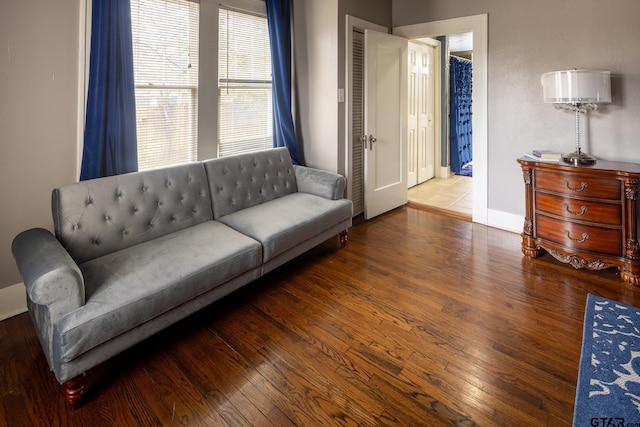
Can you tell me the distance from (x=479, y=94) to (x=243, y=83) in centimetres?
237

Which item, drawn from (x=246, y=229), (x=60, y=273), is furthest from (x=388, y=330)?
(x=60, y=273)

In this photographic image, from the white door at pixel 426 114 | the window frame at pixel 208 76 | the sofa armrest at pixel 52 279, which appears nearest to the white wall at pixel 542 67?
the white door at pixel 426 114

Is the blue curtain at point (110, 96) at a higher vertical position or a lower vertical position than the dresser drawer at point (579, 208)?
higher

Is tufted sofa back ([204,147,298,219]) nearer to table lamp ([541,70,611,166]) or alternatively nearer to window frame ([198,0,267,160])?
window frame ([198,0,267,160])

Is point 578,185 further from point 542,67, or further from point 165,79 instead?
point 165,79

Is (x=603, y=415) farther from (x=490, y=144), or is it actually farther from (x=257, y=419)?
(x=490, y=144)

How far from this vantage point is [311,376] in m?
1.83

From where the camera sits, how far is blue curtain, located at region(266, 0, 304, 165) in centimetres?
360

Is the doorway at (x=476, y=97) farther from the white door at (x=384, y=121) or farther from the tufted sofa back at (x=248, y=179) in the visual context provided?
the tufted sofa back at (x=248, y=179)

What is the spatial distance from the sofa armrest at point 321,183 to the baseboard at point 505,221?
168cm

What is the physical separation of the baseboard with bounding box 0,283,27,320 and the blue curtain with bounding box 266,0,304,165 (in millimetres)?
2376

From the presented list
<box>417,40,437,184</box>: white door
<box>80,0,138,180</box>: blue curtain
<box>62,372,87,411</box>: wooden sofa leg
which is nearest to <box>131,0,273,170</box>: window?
<box>80,0,138,180</box>: blue curtain

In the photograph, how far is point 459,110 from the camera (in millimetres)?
6570

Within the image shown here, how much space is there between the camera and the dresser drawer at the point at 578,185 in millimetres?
2646
